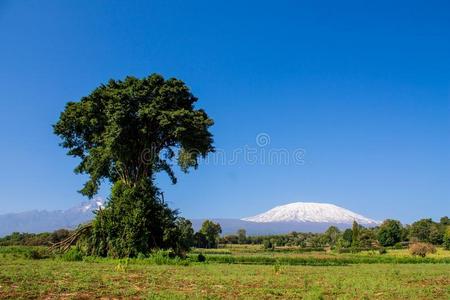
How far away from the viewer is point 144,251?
33812 mm

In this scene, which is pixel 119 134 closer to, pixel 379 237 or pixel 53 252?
pixel 53 252

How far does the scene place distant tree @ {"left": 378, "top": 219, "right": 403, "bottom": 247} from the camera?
10888 centimetres

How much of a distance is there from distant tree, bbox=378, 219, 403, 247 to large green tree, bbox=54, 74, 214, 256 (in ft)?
278

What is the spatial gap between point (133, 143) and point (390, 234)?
91036 mm

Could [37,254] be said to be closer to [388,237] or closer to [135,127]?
[135,127]

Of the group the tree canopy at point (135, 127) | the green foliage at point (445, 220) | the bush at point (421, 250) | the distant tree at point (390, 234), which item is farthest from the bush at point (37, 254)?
the green foliage at point (445, 220)

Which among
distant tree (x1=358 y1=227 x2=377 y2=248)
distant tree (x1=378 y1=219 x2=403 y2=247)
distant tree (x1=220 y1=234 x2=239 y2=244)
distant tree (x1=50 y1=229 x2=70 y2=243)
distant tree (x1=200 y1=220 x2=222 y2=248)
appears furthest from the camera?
distant tree (x1=220 y1=234 x2=239 y2=244)

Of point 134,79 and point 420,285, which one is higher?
point 134,79

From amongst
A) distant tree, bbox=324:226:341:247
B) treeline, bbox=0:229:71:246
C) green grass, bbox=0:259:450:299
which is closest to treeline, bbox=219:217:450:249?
distant tree, bbox=324:226:341:247

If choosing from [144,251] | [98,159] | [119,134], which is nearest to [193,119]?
[119,134]

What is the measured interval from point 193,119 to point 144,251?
11347 millimetres

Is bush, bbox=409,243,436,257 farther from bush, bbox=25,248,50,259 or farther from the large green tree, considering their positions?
bush, bbox=25,248,50,259

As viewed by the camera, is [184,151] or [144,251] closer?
[144,251]

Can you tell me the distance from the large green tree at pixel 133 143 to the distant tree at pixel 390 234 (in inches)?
3337
